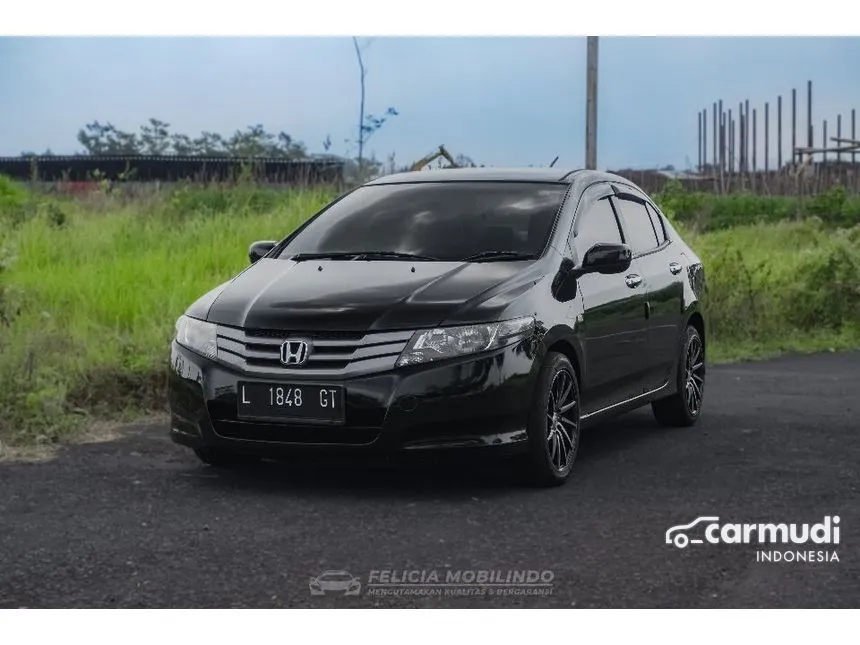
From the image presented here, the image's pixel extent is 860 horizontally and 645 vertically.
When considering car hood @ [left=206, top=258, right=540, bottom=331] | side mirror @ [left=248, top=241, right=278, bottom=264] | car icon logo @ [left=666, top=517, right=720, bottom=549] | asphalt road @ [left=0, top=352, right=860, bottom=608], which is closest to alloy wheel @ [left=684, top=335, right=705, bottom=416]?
asphalt road @ [left=0, top=352, right=860, bottom=608]

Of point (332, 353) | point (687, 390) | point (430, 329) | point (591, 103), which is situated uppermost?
point (591, 103)

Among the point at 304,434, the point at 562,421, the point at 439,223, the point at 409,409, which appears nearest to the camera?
the point at 409,409

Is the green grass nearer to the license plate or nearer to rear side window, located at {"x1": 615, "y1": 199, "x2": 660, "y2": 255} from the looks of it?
the license plate

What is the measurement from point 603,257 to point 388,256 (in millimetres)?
1097

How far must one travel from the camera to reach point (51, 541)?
623 cm

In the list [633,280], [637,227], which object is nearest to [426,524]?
[633,280]

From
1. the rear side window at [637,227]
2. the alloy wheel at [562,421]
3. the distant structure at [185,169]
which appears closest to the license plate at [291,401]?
the alloy wheel at [562,421]

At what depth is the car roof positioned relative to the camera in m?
8.16

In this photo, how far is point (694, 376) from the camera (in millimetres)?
9594

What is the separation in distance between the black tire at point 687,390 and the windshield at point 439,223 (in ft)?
5.98

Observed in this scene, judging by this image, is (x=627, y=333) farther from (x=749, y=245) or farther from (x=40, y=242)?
(x=749, y=245)

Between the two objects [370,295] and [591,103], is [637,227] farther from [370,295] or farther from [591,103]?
[591,103]


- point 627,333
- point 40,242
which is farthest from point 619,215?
point 40,242

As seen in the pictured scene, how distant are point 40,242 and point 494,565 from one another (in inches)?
407
